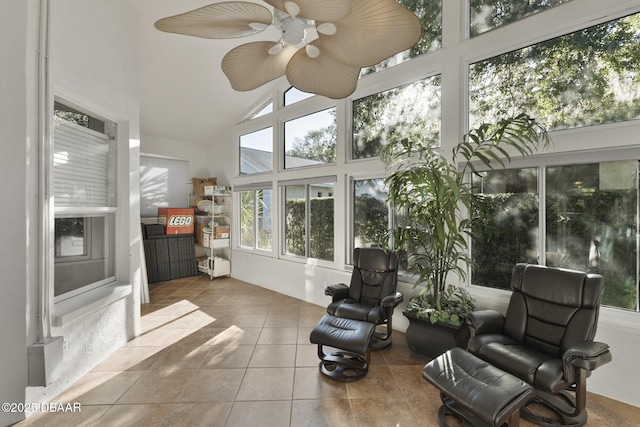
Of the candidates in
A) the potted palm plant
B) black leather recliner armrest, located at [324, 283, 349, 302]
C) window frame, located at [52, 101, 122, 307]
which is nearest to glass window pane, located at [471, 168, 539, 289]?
the potted palm plant

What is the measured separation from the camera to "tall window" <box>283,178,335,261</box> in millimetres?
4320

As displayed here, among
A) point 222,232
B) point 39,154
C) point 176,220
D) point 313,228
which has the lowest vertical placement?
point 222,232

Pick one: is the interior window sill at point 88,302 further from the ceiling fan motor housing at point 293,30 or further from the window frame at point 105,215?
the ceiling fan motor housing at point 293,30

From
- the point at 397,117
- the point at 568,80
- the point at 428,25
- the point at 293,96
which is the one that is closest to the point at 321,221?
the point at 397,117

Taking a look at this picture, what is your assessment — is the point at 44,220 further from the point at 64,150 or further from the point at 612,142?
the point at 612,142

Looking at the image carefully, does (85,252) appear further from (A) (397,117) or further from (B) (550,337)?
(B) (550,337)

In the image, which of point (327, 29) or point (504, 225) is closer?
point (327, 29)

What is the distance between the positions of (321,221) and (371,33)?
3.30 meters

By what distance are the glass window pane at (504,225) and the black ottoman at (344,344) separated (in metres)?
1.38

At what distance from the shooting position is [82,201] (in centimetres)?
256

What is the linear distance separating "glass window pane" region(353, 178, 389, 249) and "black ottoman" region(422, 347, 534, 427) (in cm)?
173

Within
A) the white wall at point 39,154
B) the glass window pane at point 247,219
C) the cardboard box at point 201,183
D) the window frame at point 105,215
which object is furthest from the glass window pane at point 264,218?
the window frame at point 105,215

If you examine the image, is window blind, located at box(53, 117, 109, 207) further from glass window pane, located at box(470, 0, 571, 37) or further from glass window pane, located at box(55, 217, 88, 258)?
glass window pane, located at box(470, 0, 571, 37)

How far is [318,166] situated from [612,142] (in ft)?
10.3
